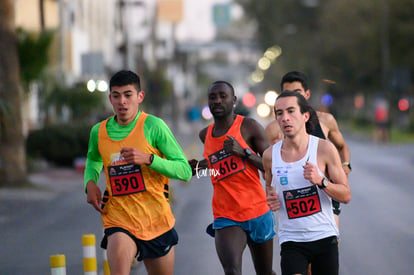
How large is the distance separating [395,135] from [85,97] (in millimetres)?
24751

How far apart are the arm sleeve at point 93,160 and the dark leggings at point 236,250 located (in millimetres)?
1186

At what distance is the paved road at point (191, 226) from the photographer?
1100 cm

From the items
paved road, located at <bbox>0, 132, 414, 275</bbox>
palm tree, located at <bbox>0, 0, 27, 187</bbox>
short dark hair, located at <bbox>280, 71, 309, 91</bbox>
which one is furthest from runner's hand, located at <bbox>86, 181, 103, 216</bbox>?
palm tree, located at <bbox>0, 0, 27, 187</bbox>

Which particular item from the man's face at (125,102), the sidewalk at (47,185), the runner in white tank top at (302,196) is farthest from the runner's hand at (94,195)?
the sidewalk at (47,185)

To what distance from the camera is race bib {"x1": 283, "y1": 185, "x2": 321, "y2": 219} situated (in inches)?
240

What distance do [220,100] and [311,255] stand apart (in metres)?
1.88

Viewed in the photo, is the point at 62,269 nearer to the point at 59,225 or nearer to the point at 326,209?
the point at 326,209

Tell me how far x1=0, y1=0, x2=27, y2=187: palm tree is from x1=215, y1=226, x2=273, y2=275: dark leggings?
14020 millimetres

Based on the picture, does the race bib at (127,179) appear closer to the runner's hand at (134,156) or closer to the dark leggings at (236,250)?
the runner's hand at (134,156)

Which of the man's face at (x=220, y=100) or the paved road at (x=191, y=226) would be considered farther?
the paved road at (x=191, y=226)

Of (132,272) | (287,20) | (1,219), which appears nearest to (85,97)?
(1,219)

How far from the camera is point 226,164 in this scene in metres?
7.58

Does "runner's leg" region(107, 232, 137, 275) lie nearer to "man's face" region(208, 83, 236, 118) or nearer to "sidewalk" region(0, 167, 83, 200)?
"man's face" region(208, 83, 236, 118)

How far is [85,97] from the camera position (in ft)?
98.8
